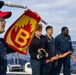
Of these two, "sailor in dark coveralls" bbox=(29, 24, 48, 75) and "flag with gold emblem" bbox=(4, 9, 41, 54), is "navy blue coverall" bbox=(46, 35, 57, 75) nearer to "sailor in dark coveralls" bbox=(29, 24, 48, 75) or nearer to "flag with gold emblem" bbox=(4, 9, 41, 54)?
"sailor in dark coveralls" bbox=(29, 24, 48, 75)

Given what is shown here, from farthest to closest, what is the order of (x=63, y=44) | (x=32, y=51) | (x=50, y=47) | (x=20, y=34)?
(x=63, y=44) → (x=50, y=47) → (x=32, y=51) → (x=20, y=34)

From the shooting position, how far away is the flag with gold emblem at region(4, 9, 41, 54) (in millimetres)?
3226

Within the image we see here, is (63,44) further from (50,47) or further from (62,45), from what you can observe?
(50,47)

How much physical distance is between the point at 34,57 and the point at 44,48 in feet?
1.16

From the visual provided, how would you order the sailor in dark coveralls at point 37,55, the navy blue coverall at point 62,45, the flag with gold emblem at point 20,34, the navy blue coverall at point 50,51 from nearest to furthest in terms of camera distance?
the flag with gold emblem at point 20,34 < the sailor in dark coveralls at point 37,55 < the navy blue coverall at point 50,51 < the navy blue coverall at point 62,45

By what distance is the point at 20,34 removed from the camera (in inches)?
131

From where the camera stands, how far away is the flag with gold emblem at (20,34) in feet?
10.6

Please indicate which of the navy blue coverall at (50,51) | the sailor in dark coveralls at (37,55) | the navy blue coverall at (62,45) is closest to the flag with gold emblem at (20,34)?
the sailor in dark coveralls at (37,55)

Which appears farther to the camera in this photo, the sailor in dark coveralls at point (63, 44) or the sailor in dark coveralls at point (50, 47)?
the sailor in dark coveralls at point (63, 44)

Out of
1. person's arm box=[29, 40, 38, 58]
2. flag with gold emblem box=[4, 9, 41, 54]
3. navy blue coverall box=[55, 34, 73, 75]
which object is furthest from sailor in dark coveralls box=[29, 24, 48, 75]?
flag with gold emblem box=[4, 9, 41, 54]

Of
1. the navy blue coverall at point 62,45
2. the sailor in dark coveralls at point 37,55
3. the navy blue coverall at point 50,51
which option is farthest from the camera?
the navy blue coverall at point 62,45

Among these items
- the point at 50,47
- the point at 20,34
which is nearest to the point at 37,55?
the point at 50,47

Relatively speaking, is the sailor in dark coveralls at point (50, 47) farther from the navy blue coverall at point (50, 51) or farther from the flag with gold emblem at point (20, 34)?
the flag with gold emblem at point (20, 34)

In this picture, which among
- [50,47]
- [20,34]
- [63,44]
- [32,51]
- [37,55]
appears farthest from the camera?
[63,44]
